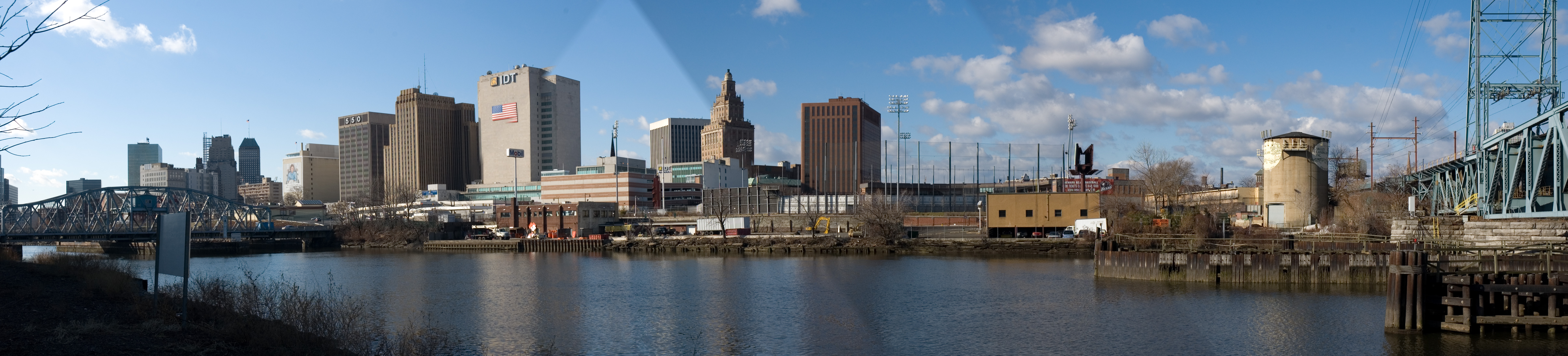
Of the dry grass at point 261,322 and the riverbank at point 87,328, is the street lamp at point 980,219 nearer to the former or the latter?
the dry grass at point 261,322

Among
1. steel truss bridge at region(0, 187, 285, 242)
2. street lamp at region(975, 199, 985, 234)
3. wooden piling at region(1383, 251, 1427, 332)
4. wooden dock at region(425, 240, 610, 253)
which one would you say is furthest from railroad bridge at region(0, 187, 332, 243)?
wooden piling at region(1383, 251, 1427, 332)

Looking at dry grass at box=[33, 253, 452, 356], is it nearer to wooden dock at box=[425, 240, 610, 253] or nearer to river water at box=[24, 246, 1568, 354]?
river water at box=[24, 246, 1568, 354]

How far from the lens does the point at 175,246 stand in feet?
57.5

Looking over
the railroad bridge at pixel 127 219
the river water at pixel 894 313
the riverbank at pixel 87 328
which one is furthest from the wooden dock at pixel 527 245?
the riverbank at pixel 87 328

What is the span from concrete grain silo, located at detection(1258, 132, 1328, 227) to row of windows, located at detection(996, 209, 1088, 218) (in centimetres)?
1430

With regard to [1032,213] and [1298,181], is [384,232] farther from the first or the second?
[1298,181]

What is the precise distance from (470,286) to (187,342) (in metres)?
32.3

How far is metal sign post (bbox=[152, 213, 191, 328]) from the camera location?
56.8 feet

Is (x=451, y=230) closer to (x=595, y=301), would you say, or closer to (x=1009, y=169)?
(x=1009, y=169)

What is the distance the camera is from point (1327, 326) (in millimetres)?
28672

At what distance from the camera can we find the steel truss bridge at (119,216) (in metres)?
97.8

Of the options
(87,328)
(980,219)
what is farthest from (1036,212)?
(87,328)

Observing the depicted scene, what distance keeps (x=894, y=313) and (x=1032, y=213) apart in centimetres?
4832

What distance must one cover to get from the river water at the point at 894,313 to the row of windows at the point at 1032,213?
19.6m
